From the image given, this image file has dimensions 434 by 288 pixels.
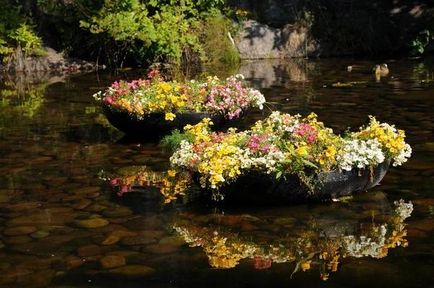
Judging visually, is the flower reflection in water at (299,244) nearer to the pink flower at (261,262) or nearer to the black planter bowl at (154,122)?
the pink flower at (261,262)

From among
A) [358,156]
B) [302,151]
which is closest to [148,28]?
[358,156]

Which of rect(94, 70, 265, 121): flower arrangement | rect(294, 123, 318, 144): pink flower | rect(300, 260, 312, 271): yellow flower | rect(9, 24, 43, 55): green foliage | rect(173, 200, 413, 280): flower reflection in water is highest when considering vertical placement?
rect(9, 24, 43, 55): green foliage

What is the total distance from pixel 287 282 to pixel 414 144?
181 inches

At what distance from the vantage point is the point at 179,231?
5.76 meters

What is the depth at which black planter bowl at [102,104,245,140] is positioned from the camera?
905 centimetres

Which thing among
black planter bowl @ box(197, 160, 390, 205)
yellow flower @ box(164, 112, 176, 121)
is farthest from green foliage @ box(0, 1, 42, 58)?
black planter bowl @ box(197, 160, 390, 205)

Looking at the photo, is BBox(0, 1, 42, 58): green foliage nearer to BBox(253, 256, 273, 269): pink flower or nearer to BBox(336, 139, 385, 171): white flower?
BBox(336, 139, 385, 171): white flower

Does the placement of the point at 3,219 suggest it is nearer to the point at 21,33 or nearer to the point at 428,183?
the point at 428,183

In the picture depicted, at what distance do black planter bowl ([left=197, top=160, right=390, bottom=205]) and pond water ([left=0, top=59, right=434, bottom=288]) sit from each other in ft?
0.30

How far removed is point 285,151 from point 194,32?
605 inches

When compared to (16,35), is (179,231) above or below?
below

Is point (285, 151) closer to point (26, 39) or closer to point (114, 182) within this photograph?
point (114, 182)

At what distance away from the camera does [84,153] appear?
29.3ft

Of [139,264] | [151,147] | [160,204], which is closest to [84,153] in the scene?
[151,147]
